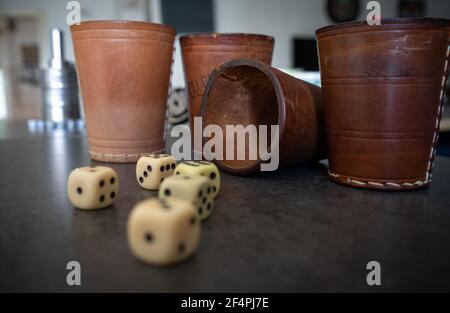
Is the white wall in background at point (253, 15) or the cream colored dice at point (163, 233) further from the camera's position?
the white wall in background at point (253, 15)

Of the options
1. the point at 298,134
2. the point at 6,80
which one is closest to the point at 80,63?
the point at 298,134

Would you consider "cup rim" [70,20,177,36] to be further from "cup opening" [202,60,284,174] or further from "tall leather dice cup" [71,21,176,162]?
"cup opening" [202,60,284,174]

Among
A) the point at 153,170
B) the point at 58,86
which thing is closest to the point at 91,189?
the point at 153,170

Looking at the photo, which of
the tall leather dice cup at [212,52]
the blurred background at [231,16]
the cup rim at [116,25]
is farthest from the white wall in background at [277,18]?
the cup rim at [116,25]

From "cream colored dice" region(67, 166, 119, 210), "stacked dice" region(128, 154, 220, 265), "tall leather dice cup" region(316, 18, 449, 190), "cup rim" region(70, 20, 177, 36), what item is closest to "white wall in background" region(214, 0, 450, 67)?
"cup rim" region(70, 20, 177, 36)

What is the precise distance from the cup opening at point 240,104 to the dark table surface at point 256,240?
144 mm

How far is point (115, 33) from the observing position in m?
0.94

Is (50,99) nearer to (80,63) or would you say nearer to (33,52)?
(80,63)

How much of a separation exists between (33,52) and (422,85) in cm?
1142

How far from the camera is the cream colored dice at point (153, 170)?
75 cm

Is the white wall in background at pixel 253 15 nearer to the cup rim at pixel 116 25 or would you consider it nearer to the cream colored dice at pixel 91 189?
the cup rim at pixel 116 25

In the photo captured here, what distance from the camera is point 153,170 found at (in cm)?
75

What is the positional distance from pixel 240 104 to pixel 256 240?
508mm

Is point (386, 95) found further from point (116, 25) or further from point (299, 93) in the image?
point (116, 25)
